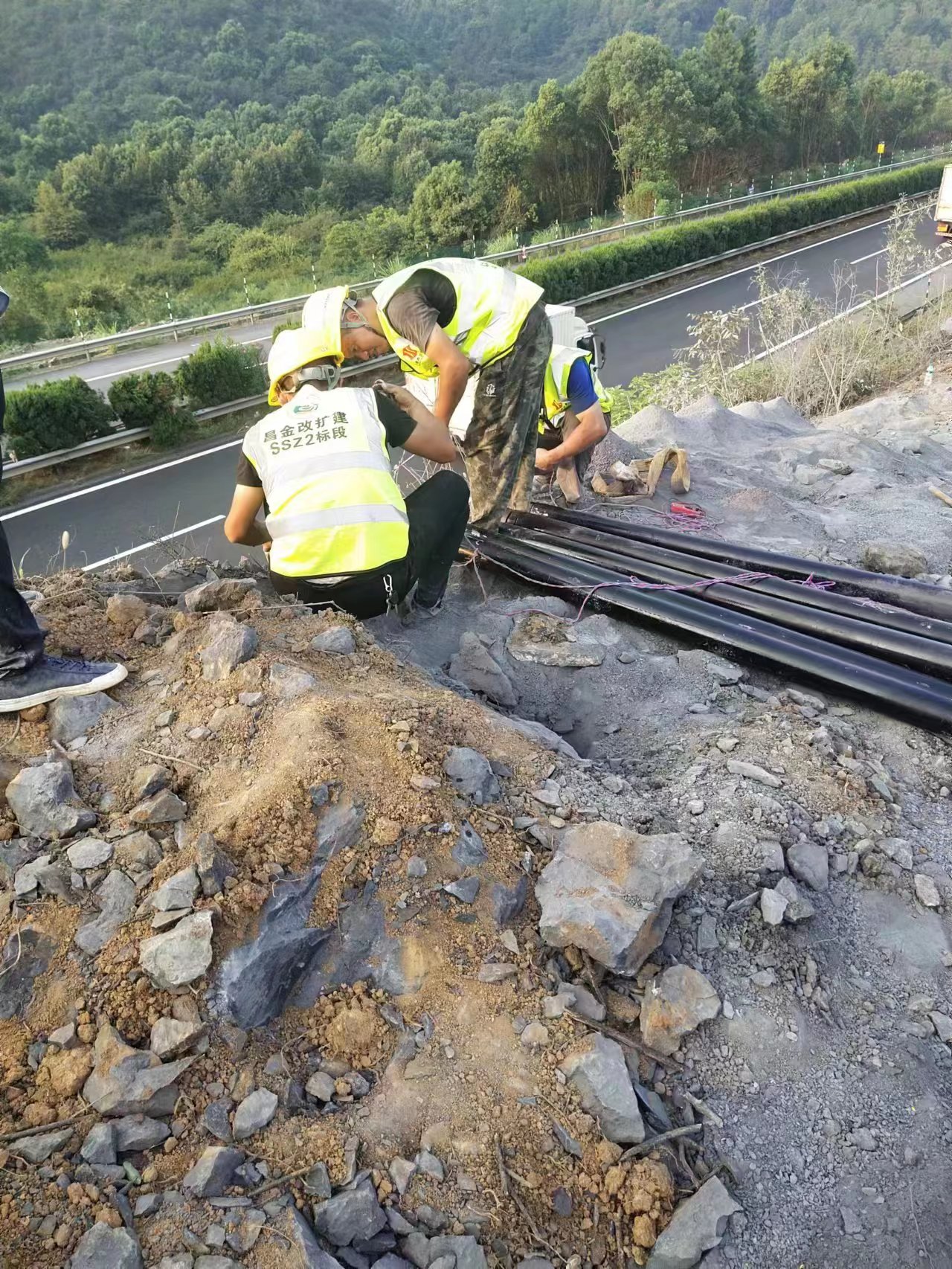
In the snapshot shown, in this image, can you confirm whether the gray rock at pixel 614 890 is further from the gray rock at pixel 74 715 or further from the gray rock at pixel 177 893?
the gray rock at pixel 74 715

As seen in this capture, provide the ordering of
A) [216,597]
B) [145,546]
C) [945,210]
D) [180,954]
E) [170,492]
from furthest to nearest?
[945,210]
[170,492]
[145,546]
[216,597]
[180,954]

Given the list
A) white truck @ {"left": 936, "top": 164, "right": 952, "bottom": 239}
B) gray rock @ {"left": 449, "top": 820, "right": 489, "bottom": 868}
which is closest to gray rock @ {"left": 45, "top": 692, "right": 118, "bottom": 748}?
gray rock @ {"left": 449, "top": 820, "right": 489, "bottom": 868}

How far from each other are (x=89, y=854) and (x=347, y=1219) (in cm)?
114

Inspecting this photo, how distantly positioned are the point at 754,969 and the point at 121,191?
5249cm

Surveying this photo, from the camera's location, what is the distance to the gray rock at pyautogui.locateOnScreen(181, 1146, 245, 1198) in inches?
65.8

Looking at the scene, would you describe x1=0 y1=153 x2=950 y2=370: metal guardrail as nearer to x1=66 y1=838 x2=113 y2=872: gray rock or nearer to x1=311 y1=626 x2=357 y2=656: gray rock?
x1=311 y1=626 x2=357 y2=656: gray rock

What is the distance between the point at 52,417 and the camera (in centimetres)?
1120

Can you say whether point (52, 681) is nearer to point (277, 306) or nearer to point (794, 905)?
point (794, 905)

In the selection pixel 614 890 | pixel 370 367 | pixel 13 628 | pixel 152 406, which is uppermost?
pixel 13 628

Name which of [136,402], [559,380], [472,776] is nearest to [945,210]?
[136,402]

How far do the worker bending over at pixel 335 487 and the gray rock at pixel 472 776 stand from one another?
1.10 m

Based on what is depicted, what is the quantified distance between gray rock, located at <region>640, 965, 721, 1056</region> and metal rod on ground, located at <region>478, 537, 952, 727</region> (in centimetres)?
159

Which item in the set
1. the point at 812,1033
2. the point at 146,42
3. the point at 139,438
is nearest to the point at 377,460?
the point at 812,1033

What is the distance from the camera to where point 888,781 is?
2877mm
